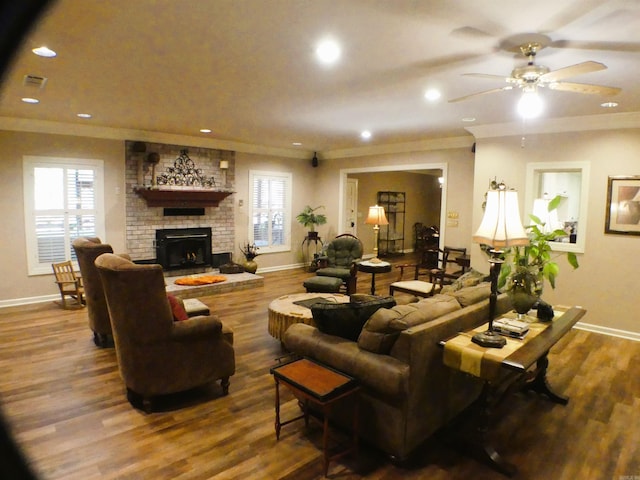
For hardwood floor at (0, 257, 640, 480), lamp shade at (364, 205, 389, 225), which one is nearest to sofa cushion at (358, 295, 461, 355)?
hardwood floor at (0, 257, 640, 480)

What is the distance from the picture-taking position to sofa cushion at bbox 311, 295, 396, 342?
2748 millimetres

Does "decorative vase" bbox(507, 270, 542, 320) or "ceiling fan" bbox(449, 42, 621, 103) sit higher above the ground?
"ceiling fan" bbox(449, 42, 621, 103)

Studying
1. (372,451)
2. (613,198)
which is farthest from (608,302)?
(372,451)

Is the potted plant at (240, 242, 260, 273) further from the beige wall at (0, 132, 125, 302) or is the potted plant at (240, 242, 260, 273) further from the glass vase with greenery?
the beige wall at (0, 132, 125, 302)

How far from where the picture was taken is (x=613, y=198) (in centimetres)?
482

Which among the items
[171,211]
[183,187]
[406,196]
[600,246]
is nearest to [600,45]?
[600,246]

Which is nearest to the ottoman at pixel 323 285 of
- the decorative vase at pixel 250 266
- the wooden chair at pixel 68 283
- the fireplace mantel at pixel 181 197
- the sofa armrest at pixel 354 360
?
the sofa armrest at pixel 354 360

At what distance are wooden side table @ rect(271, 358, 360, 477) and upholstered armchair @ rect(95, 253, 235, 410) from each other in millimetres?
855

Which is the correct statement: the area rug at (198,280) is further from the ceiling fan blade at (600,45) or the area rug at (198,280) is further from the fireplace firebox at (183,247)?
the ceiling fan blade at (600,45)

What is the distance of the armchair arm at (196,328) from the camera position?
2979 mm

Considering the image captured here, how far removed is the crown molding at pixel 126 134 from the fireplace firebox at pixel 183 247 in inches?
63.4

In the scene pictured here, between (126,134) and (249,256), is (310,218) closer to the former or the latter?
(249,256)

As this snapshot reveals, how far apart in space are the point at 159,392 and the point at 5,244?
14.6 feet

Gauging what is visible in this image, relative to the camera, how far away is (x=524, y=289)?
9.08 feet
